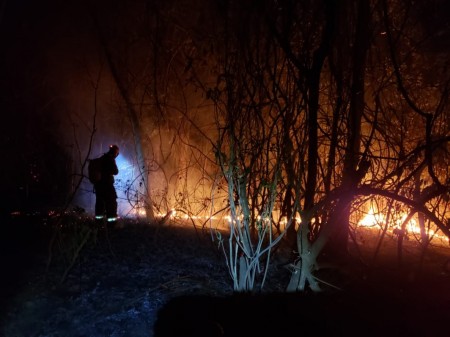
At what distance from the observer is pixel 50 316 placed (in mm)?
3959

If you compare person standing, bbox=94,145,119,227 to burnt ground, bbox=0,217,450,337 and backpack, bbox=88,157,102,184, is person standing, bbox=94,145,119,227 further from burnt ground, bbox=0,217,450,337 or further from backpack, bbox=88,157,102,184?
burnt ground, bbox=0,217,450,337

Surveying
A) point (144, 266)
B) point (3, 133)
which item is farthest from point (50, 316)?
point (3, 133)

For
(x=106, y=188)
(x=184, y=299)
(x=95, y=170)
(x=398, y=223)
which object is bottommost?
(x=184, y=299)

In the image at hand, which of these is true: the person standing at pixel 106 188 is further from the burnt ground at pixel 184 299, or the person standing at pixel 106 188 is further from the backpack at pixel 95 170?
the burnt ground at pixel 184 299

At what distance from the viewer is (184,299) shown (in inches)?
173

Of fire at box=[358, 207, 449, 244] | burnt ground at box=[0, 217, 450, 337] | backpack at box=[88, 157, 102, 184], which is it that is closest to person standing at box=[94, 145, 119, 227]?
backpack at box=[88, 157, 102, 184]

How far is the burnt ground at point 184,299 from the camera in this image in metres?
3.92

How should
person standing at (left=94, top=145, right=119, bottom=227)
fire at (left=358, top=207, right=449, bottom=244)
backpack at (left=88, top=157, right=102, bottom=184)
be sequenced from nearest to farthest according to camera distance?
fire at (left=358, top=207, right=449, bottom=244) < backpack at (left=88, top=157, right=102, bottom=184) < person standing at (left=94, top=145, right=119, bottom=227)

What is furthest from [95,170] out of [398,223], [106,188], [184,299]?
[398,223]

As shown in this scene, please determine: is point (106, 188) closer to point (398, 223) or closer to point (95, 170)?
point (95, 170)

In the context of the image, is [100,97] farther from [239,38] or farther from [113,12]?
[239,38]

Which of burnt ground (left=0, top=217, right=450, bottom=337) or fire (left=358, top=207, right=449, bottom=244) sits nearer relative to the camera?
burnt ground (left=0, top=217, right=450, bottom=337)

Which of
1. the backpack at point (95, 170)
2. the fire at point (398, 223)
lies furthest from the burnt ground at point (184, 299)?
the backpack at point (95, 170)

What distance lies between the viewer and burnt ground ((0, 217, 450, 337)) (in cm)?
392
